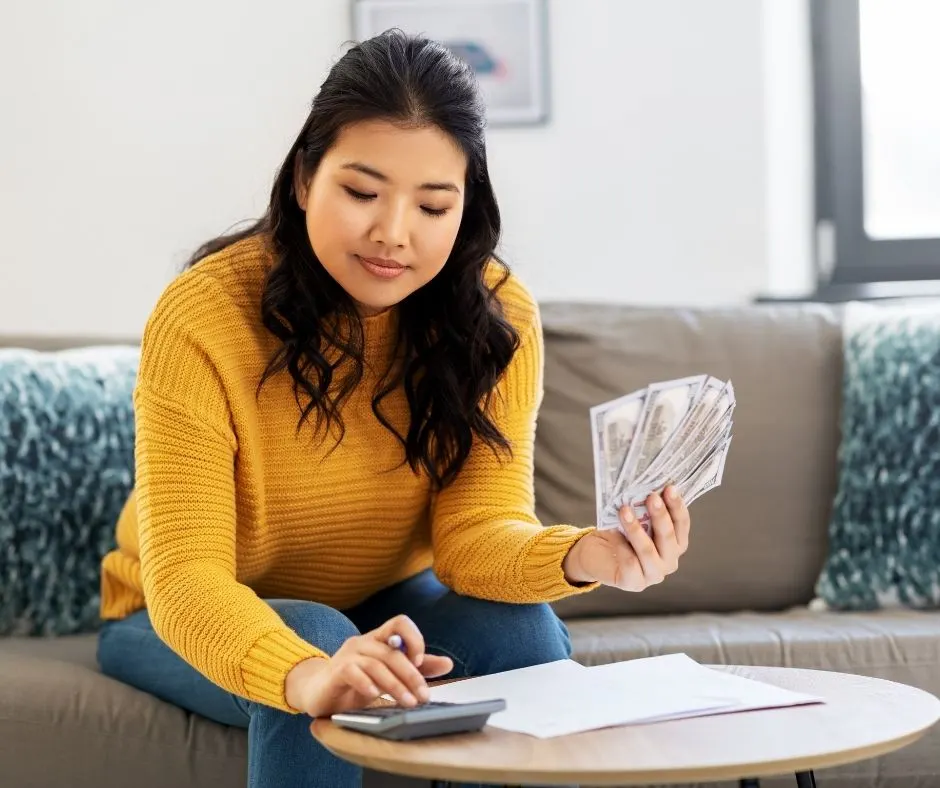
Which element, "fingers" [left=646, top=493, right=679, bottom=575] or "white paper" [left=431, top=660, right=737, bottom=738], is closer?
"white paper" [left=431, top=660, right=737, bottom=738]

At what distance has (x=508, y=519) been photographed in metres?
1.57

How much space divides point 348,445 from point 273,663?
417 mm

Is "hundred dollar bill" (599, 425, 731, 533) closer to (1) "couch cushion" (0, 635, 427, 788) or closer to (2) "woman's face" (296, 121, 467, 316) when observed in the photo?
(2) "woman's face" (296, 121, 467, 316)

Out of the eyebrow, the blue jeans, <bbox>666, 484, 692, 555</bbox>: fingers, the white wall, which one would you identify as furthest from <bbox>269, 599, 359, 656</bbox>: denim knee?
the white wall

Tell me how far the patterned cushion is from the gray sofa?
7 centimetres

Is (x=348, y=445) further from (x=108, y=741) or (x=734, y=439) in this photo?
(x=734, y=439)

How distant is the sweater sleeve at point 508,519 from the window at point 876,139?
1.50 m

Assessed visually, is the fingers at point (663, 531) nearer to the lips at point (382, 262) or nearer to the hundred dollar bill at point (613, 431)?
the hundred dollar bill at point (613, 431)

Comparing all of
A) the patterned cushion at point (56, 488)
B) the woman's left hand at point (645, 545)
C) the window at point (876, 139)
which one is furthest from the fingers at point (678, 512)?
the window at point (876, 139)

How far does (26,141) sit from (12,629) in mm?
1223

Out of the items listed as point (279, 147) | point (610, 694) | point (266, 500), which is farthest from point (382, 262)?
point (279, 147)

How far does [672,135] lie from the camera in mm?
2834

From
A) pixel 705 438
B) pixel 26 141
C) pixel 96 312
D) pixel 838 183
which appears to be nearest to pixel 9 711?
pixel 705 438

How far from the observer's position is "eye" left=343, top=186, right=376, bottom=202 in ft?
4.58
